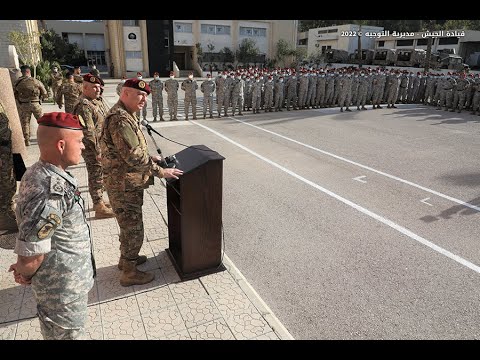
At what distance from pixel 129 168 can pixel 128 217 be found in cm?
47

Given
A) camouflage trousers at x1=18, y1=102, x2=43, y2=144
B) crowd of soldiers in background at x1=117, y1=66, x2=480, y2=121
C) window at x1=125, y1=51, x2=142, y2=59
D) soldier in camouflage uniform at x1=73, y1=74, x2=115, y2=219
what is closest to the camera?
soldier in camouflage uniform at x1=73, y1=74, x2=115, y2=219

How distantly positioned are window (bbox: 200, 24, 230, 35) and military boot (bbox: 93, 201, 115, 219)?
4017cm

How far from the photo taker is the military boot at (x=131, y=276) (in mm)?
3189

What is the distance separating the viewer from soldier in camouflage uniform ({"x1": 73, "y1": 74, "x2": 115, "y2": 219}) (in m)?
4.46

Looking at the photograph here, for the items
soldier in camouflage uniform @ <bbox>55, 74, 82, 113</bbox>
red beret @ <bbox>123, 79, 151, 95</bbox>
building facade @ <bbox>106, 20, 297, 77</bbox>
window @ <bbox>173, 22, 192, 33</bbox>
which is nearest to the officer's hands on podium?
red beret @ <bbox>123, 79, 151, 95</bbox>

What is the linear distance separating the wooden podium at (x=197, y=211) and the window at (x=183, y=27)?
39779 millimetres

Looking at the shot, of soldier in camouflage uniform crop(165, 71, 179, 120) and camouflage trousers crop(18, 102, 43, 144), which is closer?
camouflage trousers crop(18, 102, 43, 144)

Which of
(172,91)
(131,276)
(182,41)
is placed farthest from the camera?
(182,41)

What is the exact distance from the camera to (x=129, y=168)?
10.0 ft

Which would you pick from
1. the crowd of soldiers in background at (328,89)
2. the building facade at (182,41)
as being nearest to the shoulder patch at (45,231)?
the crowd of soldiers in background at (328,89)

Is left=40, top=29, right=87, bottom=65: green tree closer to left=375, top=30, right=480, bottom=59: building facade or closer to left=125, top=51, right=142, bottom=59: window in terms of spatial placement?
left=125, top=51, right=142, bottom=59: window

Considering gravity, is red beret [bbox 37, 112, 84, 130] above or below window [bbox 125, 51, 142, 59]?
below

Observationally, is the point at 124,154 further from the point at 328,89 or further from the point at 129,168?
the point at 328,89

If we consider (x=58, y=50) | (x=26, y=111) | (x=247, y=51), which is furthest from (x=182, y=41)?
(x=26, y=111)
